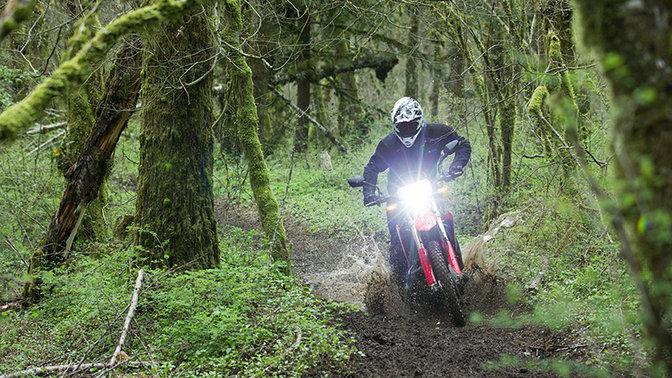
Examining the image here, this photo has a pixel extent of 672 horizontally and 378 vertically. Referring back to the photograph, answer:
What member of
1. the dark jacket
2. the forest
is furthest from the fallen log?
the dark jacket

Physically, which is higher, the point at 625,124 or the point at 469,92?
the point at 469,92

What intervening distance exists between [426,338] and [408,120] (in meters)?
2.67

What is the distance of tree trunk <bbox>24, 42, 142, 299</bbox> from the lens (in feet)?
23.2

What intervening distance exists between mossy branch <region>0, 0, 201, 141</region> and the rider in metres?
4.16

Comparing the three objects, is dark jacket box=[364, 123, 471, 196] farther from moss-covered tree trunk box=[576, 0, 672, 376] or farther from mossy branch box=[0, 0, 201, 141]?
moss-covered tree trunk box=[576, 0, 672, 376]

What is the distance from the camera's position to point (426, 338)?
5.30 metres

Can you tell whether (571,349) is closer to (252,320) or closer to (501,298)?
(501,298)

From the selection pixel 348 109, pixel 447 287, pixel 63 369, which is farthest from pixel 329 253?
pixel 348 109

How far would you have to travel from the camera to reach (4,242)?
28.4 ft

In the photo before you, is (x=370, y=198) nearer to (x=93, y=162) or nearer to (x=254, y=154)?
(x=254, y=154)

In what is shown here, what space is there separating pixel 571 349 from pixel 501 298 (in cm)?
218

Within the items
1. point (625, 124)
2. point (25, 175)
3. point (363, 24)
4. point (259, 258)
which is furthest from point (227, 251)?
point (363, 24)

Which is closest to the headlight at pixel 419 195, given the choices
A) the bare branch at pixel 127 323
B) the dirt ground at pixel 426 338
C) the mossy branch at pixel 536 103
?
the dirt ground at pixel 426 338

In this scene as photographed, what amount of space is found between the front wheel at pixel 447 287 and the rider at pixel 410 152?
0.73 meters
